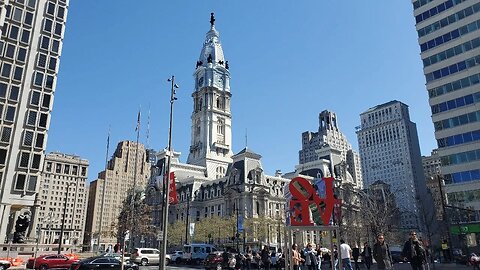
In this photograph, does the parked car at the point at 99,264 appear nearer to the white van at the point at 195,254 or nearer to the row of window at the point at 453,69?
the white van at the point at 195,254

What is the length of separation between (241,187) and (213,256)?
59875 millimetres

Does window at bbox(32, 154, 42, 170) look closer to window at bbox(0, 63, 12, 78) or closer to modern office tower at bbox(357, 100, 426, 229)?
window at bbox(0, 63, 12, 78)

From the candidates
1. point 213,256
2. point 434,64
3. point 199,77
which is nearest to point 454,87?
point 434,64

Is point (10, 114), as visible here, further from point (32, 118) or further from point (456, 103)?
point (456, 103)

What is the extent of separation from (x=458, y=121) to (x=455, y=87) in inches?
207

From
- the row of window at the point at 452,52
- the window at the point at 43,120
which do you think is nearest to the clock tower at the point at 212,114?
the window at the point at 43,120

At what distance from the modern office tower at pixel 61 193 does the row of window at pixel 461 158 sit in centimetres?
11940

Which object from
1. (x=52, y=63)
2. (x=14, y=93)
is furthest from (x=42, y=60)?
(x=14, y=93)

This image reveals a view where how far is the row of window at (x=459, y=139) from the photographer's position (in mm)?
54750

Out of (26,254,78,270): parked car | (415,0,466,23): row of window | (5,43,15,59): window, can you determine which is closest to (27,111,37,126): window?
(5,43,15,59): window

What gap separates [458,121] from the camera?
57.1 m

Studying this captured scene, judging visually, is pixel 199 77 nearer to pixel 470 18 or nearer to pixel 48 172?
pixel 48 172

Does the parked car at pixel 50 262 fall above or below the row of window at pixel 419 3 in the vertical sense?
below

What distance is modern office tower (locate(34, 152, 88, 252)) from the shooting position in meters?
140
